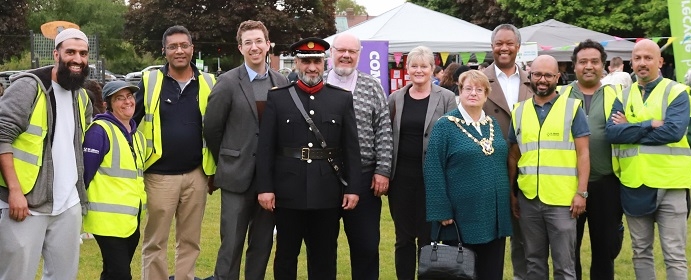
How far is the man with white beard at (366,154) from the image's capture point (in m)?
5.56

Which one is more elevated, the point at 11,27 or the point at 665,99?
the point at 11,27

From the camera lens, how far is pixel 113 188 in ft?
16.4

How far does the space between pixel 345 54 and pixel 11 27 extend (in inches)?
1202

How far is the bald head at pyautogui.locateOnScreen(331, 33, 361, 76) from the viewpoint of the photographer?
18.4ft

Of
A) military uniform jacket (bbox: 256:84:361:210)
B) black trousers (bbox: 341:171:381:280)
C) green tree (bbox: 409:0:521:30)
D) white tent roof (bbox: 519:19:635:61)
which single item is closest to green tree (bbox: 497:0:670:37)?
green tree (bbox: 409:0:521:30)

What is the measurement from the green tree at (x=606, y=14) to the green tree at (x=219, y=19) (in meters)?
11.2

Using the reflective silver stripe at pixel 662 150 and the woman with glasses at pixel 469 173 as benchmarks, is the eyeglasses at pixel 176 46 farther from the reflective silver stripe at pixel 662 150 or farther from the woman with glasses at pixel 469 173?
the reflective silver stripe at pixel 662 150

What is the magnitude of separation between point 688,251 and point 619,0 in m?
27.6

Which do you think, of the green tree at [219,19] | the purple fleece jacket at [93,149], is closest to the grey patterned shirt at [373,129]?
the purple fleece jacket at [93,149]

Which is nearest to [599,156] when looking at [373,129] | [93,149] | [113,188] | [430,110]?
[430,110]

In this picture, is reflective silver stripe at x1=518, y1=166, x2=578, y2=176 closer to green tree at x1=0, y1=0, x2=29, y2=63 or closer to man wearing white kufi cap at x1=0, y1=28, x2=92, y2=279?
man wearing white kufi cap at x1=0, y1=28, x2=92, y2=279

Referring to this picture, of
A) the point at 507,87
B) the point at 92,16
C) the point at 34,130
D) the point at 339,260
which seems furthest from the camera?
the point at 92,16

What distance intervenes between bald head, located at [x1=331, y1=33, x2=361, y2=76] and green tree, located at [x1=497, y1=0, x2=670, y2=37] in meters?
28.5

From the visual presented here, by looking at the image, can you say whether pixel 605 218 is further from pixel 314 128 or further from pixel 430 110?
pixel 314 128
